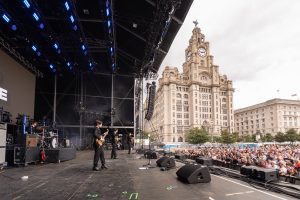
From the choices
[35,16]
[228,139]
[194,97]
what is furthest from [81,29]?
[194,97]

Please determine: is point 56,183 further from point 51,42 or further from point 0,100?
point 51,42

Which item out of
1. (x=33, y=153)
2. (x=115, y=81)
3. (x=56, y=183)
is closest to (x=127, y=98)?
(x=115, y=81)

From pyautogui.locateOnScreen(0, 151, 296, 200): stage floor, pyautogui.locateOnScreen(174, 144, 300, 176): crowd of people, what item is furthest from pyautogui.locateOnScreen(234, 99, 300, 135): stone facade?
pyautogui.locateOnScreen(0, 151, 296, 200): stage floor

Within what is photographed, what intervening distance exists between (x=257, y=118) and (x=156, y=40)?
12205cm

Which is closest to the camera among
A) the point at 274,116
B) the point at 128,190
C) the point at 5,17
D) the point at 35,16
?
the point at 128,190

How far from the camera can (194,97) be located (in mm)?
114312

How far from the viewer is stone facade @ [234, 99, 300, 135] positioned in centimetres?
11531

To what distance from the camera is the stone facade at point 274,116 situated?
115 metres

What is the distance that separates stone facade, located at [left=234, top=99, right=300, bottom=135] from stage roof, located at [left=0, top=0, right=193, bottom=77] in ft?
337

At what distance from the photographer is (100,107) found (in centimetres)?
2291

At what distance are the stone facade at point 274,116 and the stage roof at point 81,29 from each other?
10285cm

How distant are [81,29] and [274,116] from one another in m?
117

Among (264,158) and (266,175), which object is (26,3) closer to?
(266,175)

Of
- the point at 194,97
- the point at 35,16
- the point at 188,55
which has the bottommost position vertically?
the point at 35,16
